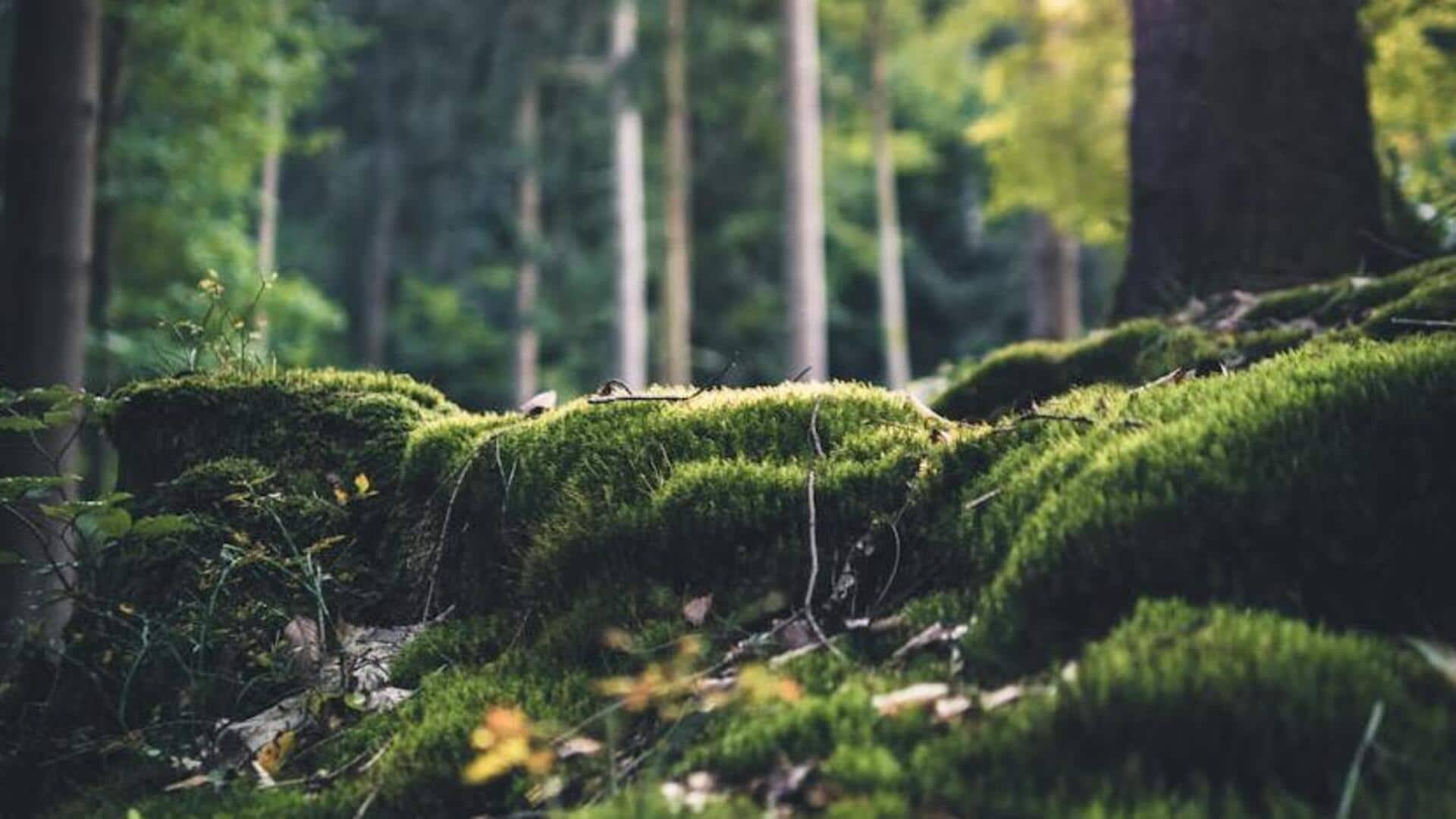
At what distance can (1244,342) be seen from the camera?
12.5 feet

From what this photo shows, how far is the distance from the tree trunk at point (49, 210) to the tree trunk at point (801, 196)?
9.94 m

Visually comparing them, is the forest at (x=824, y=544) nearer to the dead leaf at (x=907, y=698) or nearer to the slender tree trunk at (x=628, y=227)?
the dead leaf at (x=907, y=698)

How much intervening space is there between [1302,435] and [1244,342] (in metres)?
2.03

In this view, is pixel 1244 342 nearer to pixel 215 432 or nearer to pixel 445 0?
pixel 215 432

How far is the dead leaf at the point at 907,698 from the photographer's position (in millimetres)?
1771

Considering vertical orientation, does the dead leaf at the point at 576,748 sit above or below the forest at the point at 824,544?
below

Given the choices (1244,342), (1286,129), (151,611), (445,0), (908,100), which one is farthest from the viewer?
(445,0)

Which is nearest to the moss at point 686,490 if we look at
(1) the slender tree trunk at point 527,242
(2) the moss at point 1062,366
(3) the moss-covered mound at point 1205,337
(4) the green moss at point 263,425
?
(4) the green moss at point 263,425

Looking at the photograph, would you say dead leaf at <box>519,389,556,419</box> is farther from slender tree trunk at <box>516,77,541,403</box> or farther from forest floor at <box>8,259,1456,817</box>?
slender tree trunk at <box>516,77,541,403</box>

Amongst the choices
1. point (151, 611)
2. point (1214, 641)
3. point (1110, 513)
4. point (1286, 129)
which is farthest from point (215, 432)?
point (1286, 129)

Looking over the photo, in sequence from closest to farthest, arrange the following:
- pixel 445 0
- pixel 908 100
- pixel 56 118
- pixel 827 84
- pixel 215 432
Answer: pixel 215 432, pixel 56 118, pixel 827 84, pixel 908 100, pixel 445 0

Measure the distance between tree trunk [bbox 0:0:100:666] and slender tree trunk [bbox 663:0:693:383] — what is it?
13.3m

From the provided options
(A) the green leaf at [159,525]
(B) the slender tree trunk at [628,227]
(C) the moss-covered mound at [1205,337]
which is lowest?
(A) the green leaf at [159,525]

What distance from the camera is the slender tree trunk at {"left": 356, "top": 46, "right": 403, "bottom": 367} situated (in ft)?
93.3
